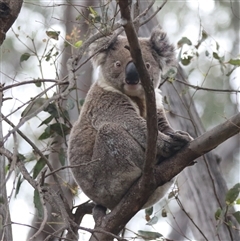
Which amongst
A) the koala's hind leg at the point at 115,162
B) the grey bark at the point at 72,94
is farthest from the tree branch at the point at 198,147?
the grey bark at the point at 72,94

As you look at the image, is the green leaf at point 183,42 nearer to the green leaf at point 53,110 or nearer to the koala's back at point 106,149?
the koala's back at point 106,149

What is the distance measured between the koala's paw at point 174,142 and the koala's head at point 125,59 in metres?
0.56

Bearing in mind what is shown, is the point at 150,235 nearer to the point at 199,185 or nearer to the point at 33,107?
the point at 33,107

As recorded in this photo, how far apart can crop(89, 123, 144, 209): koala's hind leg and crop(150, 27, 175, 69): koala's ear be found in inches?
30.7

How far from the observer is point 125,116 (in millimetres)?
3561

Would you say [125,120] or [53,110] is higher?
[53,110]

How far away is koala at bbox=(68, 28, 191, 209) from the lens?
342 cm

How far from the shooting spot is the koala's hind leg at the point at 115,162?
134 inches

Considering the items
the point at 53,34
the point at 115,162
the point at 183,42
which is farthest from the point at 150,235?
the point at 183,42

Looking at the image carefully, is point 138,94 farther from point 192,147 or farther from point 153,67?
point 192,147

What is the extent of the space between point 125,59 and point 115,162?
31.7 inches

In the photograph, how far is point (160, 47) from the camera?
3.97m

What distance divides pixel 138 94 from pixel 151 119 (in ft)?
3.78

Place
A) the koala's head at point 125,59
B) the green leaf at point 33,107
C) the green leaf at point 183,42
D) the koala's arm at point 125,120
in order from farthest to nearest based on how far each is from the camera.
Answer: the green leaf at point 183,42 < the koala's head at point 125,59 < the koala's arm at point 125,120 < the green leaf at point 33,107
